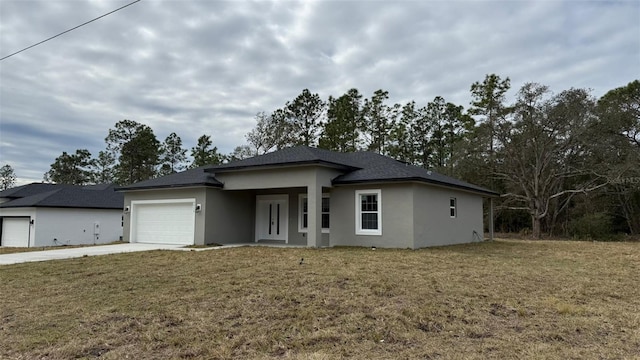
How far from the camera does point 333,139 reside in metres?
36.3

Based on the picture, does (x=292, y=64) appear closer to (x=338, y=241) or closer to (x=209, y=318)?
(x=338, y=241)

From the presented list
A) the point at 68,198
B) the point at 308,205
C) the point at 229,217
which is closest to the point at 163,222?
the point at 229,217

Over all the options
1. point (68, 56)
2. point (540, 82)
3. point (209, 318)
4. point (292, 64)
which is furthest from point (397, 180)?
point (540, 82)

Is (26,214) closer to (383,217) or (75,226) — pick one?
(75,226)

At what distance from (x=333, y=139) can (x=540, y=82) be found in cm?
1605

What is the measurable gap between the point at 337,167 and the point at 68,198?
20.4m

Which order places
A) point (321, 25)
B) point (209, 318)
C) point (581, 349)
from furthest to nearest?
1. point (321, 25)
2. point (209, 318)
3. point (581, 349)

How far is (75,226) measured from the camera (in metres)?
26.9

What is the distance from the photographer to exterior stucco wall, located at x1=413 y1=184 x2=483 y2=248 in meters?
14.5

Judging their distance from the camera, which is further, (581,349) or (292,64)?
(292,64)

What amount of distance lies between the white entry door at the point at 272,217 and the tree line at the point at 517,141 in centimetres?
1718

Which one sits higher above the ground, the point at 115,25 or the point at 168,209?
the point at 115,25

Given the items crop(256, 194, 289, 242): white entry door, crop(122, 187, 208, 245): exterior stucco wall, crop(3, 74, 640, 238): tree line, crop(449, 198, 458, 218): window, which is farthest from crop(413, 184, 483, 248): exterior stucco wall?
crop(3, 74, 640, 238): tree line

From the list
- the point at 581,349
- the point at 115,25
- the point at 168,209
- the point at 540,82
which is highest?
the point at 540,82
